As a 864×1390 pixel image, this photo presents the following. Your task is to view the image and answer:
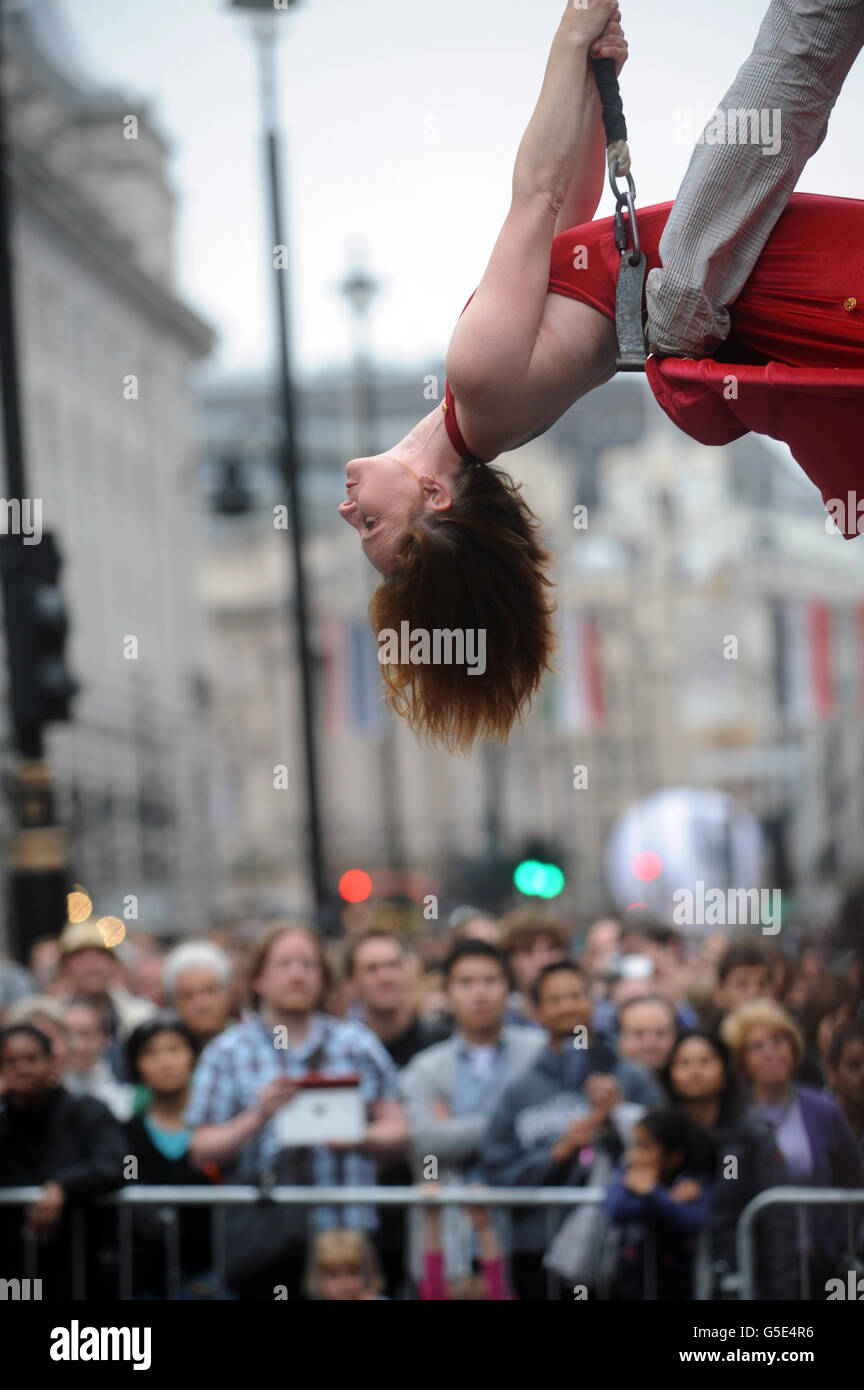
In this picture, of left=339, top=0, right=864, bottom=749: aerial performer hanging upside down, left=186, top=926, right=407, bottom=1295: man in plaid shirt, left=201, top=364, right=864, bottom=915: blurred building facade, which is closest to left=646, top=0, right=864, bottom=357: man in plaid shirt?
left=339, top=0, right=864, bottom=749: aerial performer hanging upside down

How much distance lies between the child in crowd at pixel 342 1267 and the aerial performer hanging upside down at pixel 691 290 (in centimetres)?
353

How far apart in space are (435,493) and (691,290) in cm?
62

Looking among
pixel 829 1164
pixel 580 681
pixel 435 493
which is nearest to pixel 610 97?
Result: pixel 435 493

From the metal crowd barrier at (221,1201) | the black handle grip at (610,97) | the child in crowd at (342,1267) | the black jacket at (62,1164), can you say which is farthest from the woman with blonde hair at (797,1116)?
the black handle grip at (610,97)

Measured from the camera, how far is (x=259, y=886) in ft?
185

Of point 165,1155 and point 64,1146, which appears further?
point 165,1155

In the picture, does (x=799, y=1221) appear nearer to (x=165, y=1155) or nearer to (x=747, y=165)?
(x=165, y=1155)

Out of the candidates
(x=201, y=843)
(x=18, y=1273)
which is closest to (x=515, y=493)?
(x=18, y=1273)

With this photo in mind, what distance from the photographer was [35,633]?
941 centimetres

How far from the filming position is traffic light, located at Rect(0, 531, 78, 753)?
937 cm

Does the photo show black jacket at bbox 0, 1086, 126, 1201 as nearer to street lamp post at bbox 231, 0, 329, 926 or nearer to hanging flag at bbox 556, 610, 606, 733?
Answer: street lamp post at bbox 231, 0, 329, 926

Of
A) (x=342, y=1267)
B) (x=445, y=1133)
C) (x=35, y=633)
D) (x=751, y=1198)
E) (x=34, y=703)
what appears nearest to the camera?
(x=751, y=1198)

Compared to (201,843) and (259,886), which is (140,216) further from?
(259,886)

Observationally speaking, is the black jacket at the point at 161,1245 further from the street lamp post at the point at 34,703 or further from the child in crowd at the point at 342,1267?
the street lamp post at the point at 34,703
